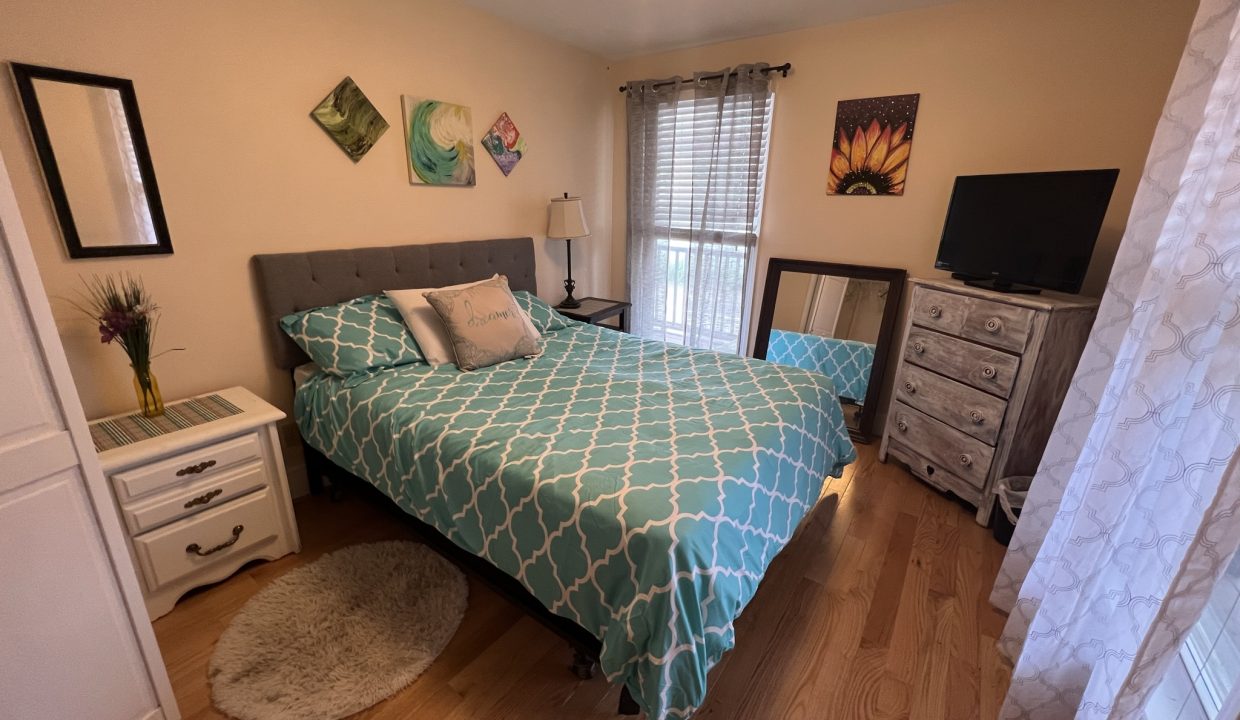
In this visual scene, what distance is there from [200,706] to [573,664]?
1.06 metres

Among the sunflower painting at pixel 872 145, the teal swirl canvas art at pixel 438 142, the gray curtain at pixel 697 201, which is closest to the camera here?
the teal swirl canvas art at pixel 438 142

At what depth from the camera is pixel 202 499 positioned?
1689mm

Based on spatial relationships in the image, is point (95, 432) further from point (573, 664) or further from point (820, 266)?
point (820, 266)

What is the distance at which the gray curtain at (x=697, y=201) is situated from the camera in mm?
3160

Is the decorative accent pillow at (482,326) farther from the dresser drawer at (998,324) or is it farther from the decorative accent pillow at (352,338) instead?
the dresser drawer at (998,324)

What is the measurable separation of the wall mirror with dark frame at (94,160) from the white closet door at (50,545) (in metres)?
0.99

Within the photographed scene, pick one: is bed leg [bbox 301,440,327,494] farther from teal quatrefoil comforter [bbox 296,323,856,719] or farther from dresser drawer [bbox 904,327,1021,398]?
dresser drawer [bbox 904,327,1021,398]

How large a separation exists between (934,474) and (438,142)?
3.14m

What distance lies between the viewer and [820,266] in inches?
122

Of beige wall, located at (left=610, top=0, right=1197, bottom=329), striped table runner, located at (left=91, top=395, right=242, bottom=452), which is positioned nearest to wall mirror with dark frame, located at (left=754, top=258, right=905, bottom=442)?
beige wall, located at (left=610, top=0, right=1197, bottom=329)

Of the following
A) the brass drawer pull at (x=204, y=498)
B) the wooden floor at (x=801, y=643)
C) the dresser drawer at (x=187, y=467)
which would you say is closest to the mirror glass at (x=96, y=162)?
the dresser drawer at (x=187, y=467)

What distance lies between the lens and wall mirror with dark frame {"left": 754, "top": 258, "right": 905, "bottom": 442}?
2.94 metres

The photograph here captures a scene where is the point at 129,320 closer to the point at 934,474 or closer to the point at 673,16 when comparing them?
the point at 673,16

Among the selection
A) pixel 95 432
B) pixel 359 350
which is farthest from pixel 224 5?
pixel 95 432
